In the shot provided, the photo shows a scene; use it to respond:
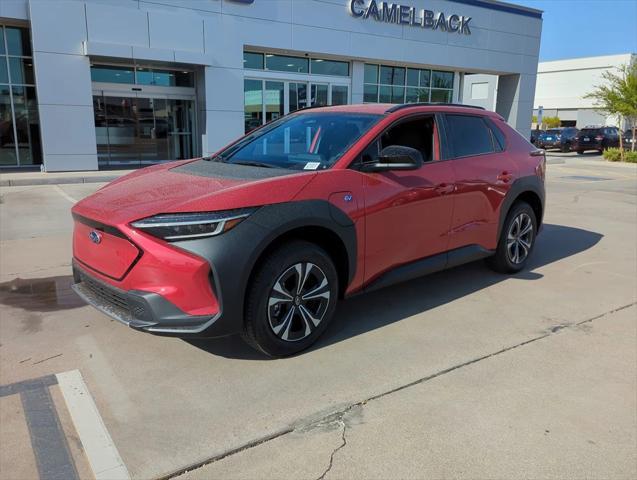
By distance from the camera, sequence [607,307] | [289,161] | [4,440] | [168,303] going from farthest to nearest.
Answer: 1. [607,307]
2. [289,161]
3. [168,303]
4. [4,440]

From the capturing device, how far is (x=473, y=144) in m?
A: 5.26

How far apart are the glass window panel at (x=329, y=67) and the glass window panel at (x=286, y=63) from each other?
0.34 m

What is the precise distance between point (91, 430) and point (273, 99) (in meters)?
18.6

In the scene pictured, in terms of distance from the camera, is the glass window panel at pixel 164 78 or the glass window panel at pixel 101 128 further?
the glass window panel at pixel 164 78

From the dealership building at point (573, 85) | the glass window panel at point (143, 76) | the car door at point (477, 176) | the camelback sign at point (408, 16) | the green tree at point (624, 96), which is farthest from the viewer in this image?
the dealership building at point (573, 85)

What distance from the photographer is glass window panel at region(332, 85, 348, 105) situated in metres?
21.9

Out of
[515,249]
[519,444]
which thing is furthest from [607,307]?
[519,444]

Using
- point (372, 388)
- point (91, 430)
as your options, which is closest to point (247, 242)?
point (372, 388)

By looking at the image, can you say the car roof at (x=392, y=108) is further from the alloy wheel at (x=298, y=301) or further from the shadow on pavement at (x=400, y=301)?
the shadow on pavement at (x=400, y=301)

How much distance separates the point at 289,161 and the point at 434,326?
182cm

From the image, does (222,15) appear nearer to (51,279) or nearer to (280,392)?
(51,279)

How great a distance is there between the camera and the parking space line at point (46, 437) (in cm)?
260

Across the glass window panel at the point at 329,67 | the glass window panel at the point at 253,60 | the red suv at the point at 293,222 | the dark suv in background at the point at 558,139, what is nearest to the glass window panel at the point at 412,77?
the glass window panel at the point at 329,67

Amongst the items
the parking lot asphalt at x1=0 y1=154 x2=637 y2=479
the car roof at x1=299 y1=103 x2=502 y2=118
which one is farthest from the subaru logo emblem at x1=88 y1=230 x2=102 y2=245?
the car roof at x1=299 y1=103 x2=502 y2=118
